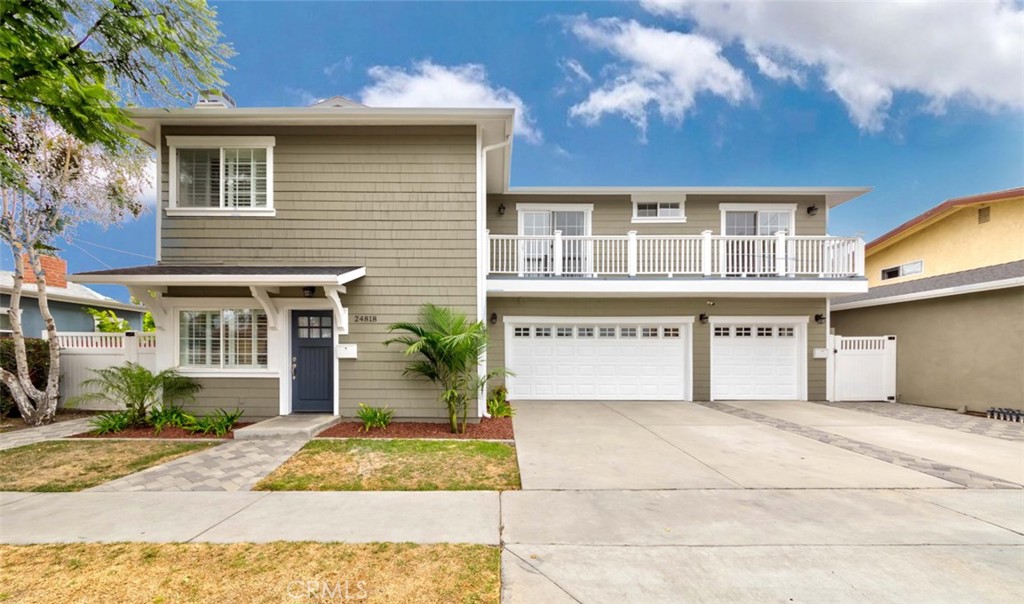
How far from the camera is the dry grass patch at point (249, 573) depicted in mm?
2445

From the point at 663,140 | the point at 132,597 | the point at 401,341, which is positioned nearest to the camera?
the point at 132,597

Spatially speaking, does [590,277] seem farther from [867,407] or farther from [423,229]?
[867,407]

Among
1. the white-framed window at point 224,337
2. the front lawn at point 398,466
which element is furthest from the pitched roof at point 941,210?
the white-framed window at point 224,337

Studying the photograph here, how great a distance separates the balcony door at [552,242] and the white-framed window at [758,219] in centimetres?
387

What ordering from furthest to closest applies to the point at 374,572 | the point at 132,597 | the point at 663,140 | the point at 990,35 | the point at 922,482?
the point at 663,140
the point at 990,35
the point at 922,482
the point at 374,572
the point at 132,597

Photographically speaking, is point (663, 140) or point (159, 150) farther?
point (663, 140)

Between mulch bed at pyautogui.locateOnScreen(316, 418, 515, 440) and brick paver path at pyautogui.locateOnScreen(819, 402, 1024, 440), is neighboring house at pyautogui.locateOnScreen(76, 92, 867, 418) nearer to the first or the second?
mulch bed at pyautogui.locateOnScreen(316, 418, 515, 440)

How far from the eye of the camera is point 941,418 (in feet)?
26.2

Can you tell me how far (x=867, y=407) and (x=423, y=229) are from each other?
35.7 ft

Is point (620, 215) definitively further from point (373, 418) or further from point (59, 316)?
point (59, 316)

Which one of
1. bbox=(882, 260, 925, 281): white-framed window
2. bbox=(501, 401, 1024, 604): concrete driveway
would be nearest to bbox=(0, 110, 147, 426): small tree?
bbox=(501, 401, 1024, 604): concrete driveway

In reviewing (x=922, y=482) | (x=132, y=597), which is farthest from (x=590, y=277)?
(x=132, y=597)

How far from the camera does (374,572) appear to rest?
8.80 ft

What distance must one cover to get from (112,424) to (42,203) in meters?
4.53
